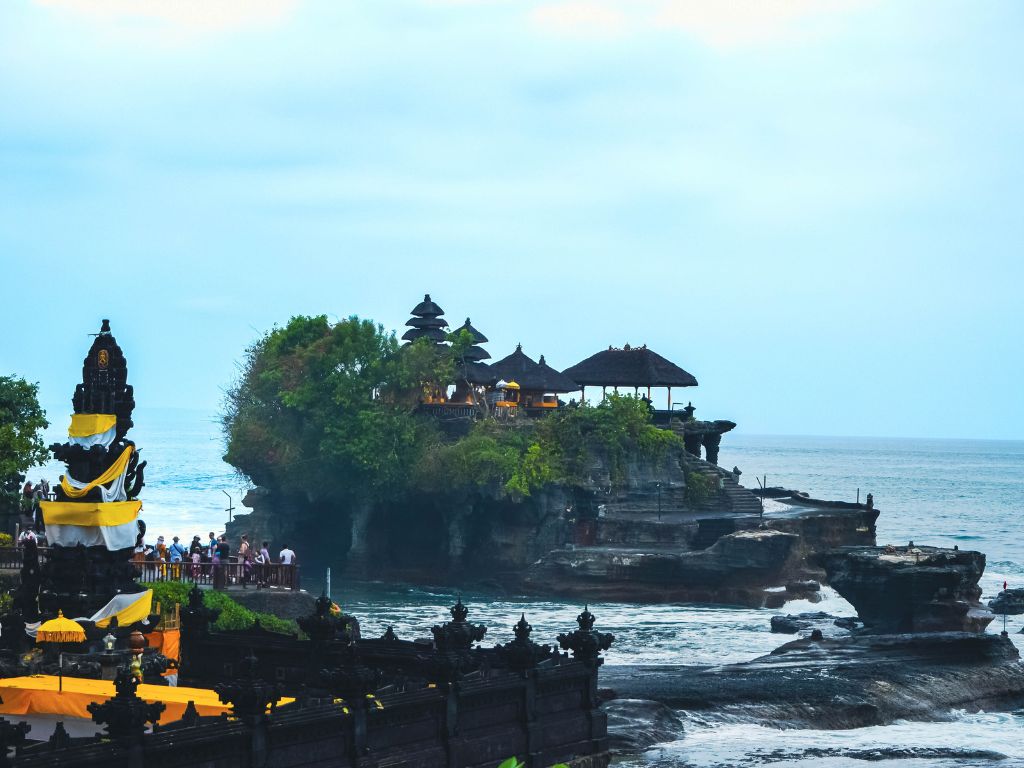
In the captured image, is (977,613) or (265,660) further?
(977,613)

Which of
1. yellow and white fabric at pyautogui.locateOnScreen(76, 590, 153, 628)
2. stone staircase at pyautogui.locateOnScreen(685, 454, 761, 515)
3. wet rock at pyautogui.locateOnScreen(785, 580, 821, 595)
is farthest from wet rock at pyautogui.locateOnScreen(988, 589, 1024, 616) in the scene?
yellow and white fabric at pyautogui.locateOnScreen(76, 590, 153, 628)

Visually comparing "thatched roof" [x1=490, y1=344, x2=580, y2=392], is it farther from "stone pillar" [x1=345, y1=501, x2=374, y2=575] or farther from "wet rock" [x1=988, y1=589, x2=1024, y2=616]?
"wet rock" [x1=988, y1=589, x2=1024, y2=616]

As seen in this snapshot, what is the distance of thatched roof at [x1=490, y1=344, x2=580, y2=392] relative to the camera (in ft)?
239

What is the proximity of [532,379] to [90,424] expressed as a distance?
155 feet

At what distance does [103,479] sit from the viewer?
26.3 meters

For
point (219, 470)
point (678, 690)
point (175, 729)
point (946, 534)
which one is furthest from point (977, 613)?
point (219, 470)

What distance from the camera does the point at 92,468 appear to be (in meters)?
26.5

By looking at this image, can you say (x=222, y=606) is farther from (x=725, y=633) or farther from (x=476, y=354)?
(x=476, y=354)

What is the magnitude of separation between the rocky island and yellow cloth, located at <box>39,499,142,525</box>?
3517 centimetres

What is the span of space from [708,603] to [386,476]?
13961 millimetres

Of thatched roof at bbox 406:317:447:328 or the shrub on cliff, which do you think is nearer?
the shrub on cliff

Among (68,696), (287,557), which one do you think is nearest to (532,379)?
(287,557)

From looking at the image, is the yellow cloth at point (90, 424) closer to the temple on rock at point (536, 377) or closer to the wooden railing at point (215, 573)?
the wooden railing at point (215, 573)

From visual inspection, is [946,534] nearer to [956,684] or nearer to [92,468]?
[956,684]
